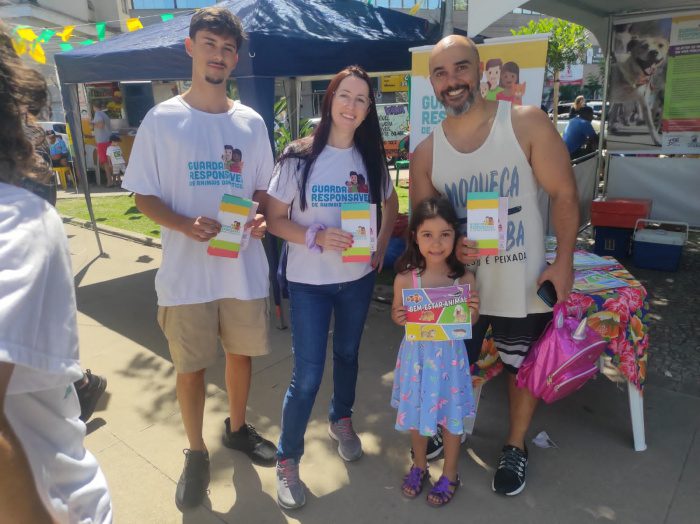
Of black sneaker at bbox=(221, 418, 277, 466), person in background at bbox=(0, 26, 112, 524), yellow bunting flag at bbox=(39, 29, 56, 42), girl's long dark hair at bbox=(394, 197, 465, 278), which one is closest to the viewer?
person in background at bbox=(0, 26, 112, 524)

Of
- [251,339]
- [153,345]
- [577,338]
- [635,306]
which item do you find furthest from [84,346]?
[635,306]

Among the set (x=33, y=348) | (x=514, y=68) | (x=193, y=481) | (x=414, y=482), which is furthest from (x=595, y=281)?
(x=33, y=348)

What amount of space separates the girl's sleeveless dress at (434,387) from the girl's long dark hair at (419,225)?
7 centimetres

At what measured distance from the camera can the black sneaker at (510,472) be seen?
2.40 meters

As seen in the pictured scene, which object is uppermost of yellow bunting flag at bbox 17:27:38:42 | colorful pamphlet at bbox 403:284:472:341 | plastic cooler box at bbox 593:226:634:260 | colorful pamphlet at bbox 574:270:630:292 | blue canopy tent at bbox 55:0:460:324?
yellow bunting flag at bbox 17:27:38:42

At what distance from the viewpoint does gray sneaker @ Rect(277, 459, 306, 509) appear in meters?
2.35

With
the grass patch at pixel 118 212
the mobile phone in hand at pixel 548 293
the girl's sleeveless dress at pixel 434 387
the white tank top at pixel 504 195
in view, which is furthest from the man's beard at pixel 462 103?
the grass patch at pixel 118 212

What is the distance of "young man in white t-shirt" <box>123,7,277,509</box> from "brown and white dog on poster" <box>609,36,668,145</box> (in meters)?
5.87

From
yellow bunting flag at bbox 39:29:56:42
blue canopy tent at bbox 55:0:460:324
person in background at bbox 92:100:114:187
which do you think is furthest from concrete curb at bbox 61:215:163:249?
person in background at bbox 92:100:114:187

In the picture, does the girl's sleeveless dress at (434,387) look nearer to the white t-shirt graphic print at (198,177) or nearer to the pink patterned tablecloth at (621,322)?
the pink patterned tablecloth at (621,322)

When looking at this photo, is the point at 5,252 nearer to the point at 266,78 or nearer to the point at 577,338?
the point at 577,338

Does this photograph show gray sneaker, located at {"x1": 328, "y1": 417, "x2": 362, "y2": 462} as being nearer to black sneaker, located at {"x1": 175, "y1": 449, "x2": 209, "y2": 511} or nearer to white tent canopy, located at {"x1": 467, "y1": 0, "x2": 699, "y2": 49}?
black sneaker, located at {"x1": 175, "y1": 449, "x2": 209, "y2": 511}

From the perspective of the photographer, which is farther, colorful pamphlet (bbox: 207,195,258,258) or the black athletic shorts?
the black athletic shorts

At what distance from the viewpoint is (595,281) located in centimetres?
284
